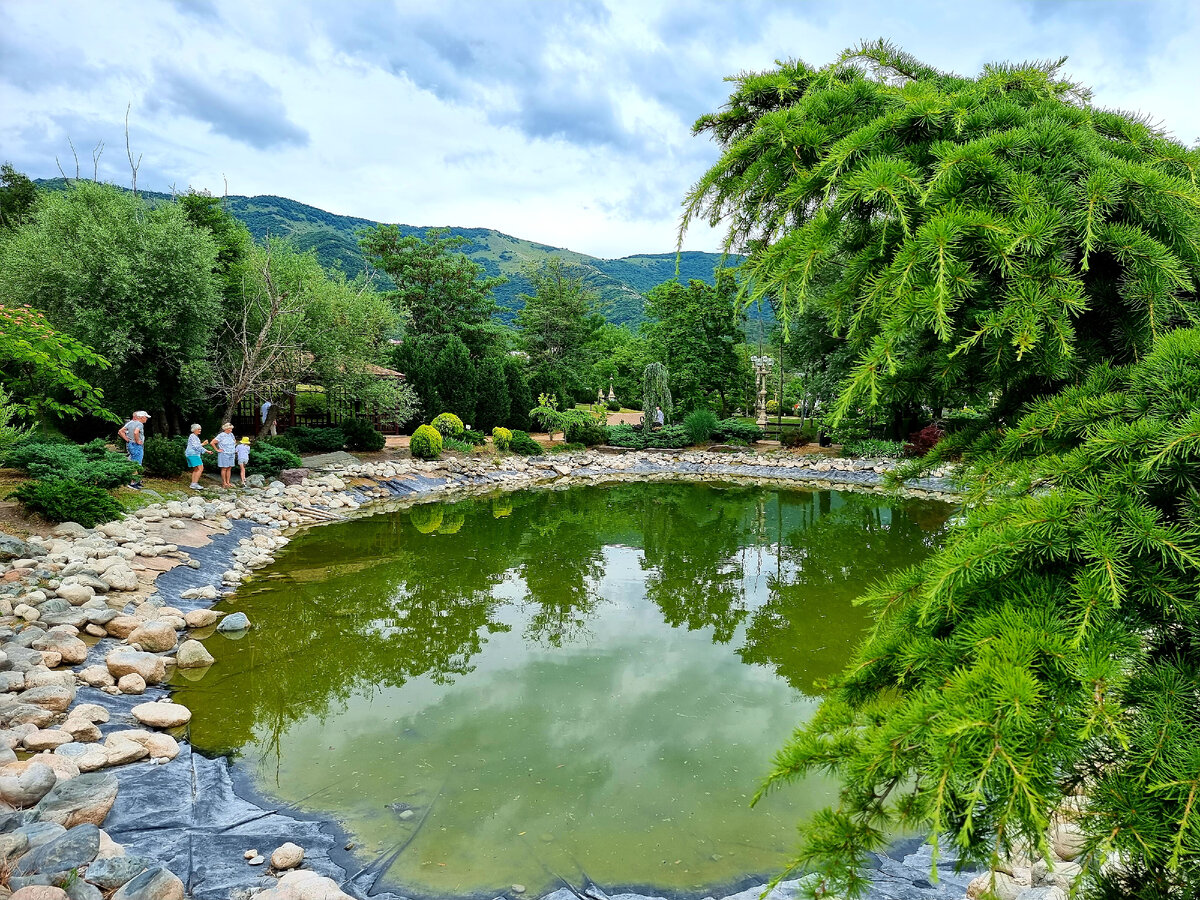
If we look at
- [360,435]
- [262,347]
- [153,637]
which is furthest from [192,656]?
[360,435]

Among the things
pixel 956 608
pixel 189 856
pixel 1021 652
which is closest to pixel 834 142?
pixel 956 608

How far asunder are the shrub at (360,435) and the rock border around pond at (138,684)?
5640mm

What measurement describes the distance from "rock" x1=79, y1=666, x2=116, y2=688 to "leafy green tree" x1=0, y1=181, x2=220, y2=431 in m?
9.62

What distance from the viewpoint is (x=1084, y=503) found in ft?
3.83

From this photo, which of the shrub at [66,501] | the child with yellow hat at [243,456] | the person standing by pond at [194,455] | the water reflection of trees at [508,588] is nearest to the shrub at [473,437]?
the water reflection of trees at [508,588]

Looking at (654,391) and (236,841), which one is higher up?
(654,391)

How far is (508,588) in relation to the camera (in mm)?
8961

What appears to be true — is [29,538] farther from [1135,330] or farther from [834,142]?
[1135,330]

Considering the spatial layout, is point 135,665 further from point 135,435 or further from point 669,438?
point 669,438

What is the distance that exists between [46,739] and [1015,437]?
5.92 metres


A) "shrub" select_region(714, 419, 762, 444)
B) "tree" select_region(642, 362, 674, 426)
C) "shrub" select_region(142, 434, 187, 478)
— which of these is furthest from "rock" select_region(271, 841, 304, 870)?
"shrub" select_region(714, 419, 762, 444)

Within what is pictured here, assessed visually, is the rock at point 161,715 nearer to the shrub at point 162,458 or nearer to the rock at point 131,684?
the rock at point 131,684

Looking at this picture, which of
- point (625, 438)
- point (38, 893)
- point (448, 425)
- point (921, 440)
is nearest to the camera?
point (38, 893)

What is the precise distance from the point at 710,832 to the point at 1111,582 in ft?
11.9
